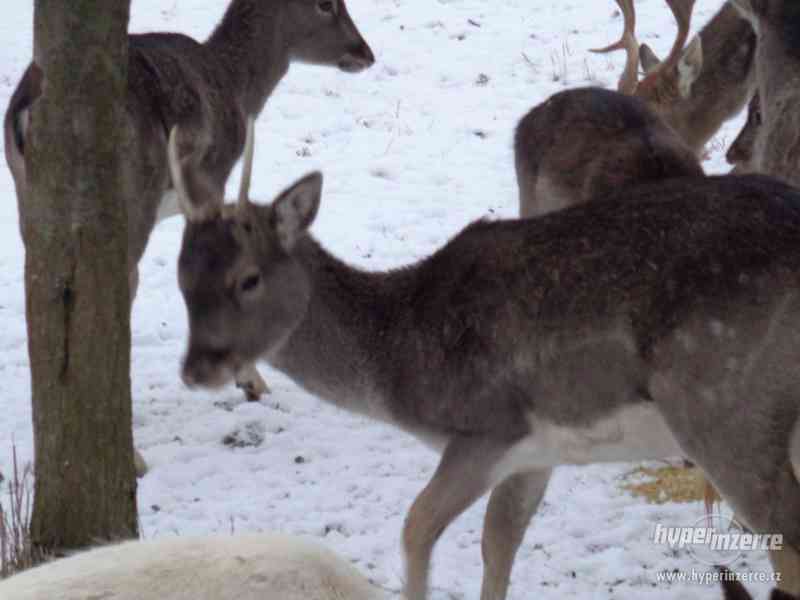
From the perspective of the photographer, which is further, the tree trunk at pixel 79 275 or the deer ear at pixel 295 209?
the deer ear at pixel 295 209

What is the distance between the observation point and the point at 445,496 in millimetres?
5047

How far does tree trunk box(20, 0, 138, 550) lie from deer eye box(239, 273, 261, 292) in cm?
43

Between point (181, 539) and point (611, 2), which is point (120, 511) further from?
point (611, 2)

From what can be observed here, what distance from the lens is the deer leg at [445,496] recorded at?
5004 millimetres

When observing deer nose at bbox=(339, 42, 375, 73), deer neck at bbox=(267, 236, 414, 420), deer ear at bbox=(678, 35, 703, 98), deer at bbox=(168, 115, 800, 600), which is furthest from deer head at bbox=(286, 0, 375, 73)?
deer neck at bbox=(267, 236, 414, 420)

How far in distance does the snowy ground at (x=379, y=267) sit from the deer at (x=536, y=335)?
65 centimetres

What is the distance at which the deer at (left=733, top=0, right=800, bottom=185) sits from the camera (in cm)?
655

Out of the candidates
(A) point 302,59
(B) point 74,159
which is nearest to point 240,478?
(B) point 74,159

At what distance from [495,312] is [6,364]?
3760mm

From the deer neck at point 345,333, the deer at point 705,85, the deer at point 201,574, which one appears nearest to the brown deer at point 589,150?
the deer neck at point 345,333

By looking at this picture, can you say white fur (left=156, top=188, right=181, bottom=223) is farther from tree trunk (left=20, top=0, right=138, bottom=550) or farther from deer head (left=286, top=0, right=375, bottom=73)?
tree trunk (left=20, top=0, right=138, bottom=550)

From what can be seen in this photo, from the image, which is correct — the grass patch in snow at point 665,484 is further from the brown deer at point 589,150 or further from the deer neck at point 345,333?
the deer neck at point 345,333

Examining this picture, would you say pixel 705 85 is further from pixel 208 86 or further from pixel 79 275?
pixel 79 275

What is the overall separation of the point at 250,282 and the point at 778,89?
2.76 meters
